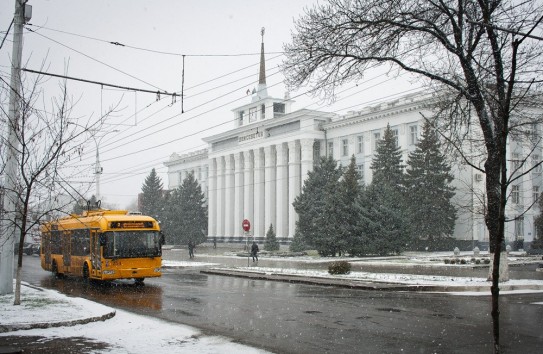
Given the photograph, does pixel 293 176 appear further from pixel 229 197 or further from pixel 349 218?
pixel 349 218

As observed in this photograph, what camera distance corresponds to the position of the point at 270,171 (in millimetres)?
69500

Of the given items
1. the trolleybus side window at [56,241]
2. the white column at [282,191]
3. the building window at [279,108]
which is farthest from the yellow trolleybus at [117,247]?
the building window at [279,108]

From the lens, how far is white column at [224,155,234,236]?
77.7 m

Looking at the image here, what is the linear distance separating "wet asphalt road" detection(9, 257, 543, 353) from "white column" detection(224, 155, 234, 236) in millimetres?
56448

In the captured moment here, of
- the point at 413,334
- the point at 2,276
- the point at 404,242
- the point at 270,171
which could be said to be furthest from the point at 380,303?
the point at 270,171

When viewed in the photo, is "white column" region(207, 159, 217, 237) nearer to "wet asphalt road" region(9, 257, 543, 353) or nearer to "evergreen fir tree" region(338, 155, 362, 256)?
"evergreen fir tree" region(338, 155, 362, 256)

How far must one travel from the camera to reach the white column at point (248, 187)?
74.0 meters

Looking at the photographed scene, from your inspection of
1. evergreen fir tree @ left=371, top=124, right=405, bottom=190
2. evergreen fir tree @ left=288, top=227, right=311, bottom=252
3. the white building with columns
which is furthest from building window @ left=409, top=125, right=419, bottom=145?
evergreen fir tree @ left=288, top=227, right=311, bottom=252

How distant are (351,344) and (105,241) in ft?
45.4

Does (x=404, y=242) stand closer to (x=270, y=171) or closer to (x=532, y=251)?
(x=532, y=251)

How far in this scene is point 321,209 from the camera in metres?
47.9

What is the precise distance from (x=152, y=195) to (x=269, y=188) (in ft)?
91.2

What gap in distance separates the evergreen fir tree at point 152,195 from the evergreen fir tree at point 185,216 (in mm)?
6578

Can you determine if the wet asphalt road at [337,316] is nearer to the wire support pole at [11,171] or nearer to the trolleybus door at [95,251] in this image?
the trolleybus door at [95,251]
